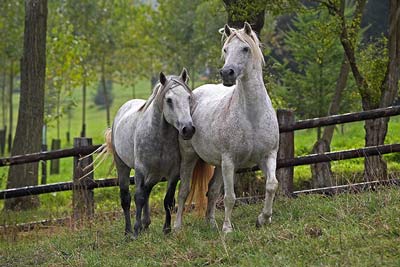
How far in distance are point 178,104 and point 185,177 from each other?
3.40 feet

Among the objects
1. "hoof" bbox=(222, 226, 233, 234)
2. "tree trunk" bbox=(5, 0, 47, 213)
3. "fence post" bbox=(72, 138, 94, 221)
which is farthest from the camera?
"tree trunk" bbox=(5, 0, 47, 213)

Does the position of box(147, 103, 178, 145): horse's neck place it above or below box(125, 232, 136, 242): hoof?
above

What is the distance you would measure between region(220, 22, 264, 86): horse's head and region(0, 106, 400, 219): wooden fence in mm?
2262

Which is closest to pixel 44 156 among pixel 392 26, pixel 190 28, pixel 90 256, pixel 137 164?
pixel 137 164

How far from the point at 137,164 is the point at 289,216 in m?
1.95

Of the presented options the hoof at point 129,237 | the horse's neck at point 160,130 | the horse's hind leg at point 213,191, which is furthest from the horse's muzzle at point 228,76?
the hoof at point 129,237

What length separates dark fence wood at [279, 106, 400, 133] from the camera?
921 centimetres

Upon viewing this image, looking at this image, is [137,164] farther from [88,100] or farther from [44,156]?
[88,100]

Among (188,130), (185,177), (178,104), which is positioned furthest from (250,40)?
(185,177)

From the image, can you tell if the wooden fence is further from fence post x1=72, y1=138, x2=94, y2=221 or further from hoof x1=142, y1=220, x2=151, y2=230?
hoof x1=142, y1=220, x2=151, y2=230

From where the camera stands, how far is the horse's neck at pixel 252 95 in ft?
24.8

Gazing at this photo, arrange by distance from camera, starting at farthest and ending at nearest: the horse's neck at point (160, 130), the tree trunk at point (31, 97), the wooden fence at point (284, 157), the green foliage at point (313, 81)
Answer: the green foliage at point (313, 81) < the tree trunk at point (31, 97) < the wooden fence at point (284, 157) < the horse's neck at point (160, 130)

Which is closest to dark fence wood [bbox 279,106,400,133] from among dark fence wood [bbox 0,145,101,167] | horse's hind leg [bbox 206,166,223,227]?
horse's hind leg [bbox 206,166,223,227]

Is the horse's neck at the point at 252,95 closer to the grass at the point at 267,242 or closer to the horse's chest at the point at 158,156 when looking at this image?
the horse's chest at the point at 158,156
